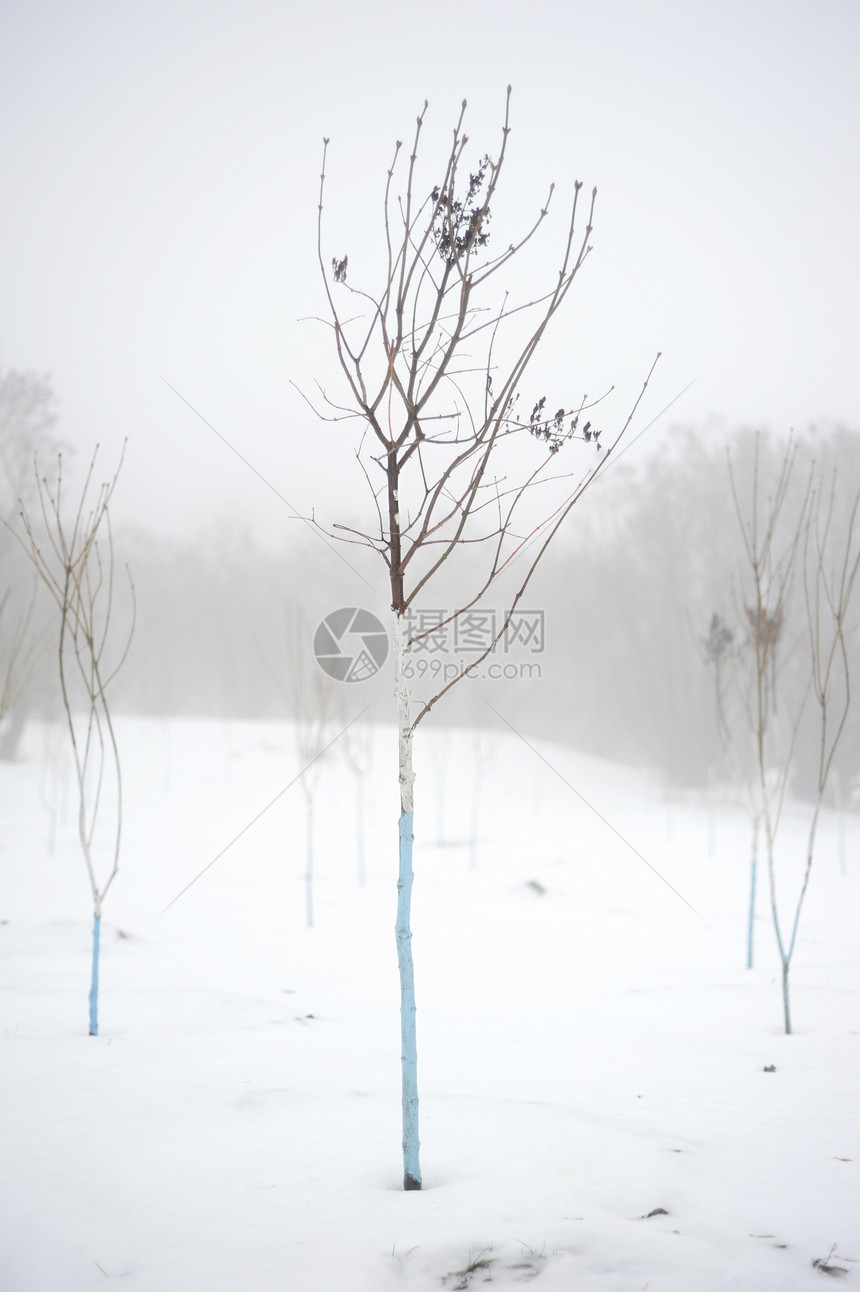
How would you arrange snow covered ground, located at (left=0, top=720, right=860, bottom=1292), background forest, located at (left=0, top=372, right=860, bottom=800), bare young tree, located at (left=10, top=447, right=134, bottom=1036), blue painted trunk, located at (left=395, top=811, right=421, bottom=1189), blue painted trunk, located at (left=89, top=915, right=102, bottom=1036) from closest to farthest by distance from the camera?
1. snow covered ground, located at (left=0, top=720, right=860, bottom=1292)
2. blue painted trunk, located at (left=395, top=811, right=421, bottom=1189)
3. bare young tree, located at (left=10, top=447, right=134, bottom=1036)
4. blue painted trunk, located at (left=89, top=915, right=102, bottom=1036)
5. background forest, located at (left=0, top=372, right=860, bottom=800)

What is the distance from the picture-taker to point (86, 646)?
8516mm

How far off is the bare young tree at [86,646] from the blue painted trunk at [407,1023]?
983 millimetres

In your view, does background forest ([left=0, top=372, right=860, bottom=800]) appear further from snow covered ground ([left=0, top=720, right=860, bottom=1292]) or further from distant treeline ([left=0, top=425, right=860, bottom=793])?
snow covered ground ([left=0, top=720, right=860, bottom=1292])

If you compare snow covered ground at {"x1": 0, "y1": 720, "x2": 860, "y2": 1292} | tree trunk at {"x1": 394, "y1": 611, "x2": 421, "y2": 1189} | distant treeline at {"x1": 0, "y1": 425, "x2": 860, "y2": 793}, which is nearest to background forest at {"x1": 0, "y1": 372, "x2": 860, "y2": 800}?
distant treeline at {"x1": 0, "y1": 425, "x2": 860, "y2": 793}

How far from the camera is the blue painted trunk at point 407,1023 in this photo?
7.04 ft

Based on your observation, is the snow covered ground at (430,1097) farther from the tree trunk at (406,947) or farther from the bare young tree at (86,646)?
the bare young tree at (86,646)

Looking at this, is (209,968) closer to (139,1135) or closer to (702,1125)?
(139,1135)

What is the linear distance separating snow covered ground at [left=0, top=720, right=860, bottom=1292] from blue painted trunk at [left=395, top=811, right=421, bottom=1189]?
0.29ft

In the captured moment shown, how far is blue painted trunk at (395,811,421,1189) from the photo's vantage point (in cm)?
214

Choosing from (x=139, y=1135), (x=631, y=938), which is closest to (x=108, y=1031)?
(x=139, y=1135)

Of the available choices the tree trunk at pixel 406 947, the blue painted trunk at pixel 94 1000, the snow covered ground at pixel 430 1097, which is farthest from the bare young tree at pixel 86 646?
the tree trunk at pixel 406 947

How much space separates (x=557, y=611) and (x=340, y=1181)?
2219cm

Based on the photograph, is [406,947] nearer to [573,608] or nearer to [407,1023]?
[407,1023]

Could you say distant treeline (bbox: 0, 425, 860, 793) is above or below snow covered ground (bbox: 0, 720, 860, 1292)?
above
